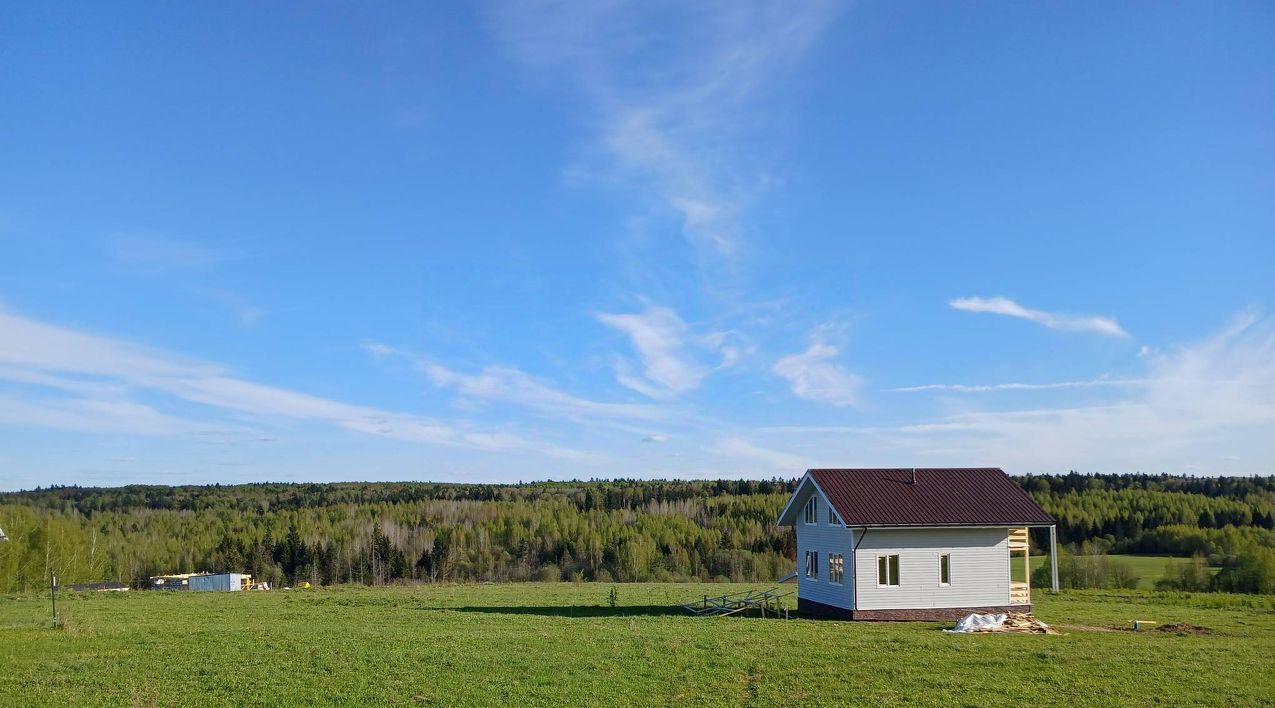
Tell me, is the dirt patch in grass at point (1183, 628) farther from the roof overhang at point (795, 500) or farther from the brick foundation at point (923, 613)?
the roof overhang at point (795, 500)

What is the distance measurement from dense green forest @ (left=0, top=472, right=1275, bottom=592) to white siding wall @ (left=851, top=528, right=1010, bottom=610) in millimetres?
26976

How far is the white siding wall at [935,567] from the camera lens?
102ft

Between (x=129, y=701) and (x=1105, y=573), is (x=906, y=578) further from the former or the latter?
(x=1105, y=573)

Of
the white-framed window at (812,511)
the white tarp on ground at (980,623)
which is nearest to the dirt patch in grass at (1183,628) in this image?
the white tarp on ground at (980,623)

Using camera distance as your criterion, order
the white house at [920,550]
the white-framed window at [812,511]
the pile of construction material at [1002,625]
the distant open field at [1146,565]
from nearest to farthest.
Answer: the pile of construction material at [1002,625] < the white house at [920,550] < the white-framed window at [812,511] < the distant open field at [1146,565]

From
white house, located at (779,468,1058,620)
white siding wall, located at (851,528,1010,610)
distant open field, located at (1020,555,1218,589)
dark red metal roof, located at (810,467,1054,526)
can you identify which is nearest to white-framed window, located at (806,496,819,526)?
white house, located at (779,468,1058,620)

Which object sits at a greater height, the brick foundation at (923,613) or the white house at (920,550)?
the white house at (920,550)

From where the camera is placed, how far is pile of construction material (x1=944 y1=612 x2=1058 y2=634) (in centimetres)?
2655

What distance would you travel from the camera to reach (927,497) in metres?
33.1

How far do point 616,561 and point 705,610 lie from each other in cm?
6260

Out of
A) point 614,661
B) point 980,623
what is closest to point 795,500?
point 980,623

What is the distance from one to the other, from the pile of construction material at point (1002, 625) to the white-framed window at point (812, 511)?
26.4 ft

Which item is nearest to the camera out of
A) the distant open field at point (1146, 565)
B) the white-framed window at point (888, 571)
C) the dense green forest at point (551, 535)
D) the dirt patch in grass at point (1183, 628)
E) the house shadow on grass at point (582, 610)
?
the dirt patch in grass at point (1183, 628)

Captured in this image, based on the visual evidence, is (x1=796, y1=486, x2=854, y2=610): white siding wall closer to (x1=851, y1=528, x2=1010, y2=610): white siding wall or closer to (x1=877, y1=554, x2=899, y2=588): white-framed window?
(x1=851, y1=528, x2=1010, y2=610): white siding wall
